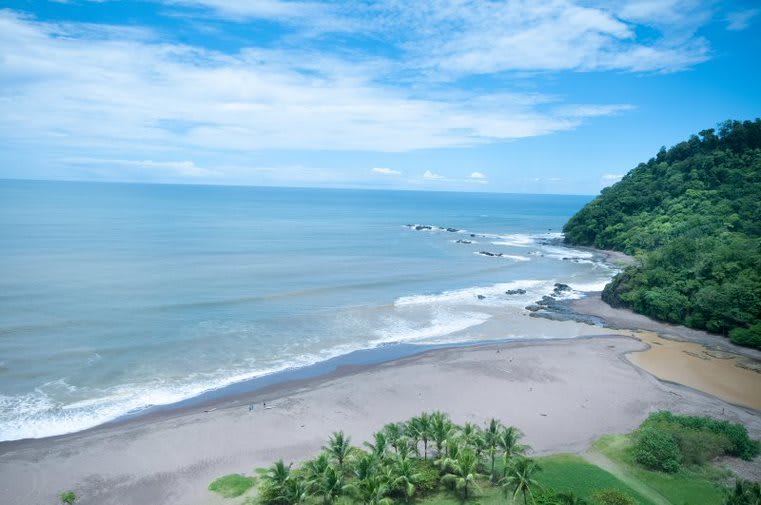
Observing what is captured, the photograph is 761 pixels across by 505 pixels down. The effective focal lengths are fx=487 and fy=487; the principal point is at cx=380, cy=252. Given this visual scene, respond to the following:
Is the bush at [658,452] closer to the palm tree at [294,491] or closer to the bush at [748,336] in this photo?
the palm tree at [294,491]

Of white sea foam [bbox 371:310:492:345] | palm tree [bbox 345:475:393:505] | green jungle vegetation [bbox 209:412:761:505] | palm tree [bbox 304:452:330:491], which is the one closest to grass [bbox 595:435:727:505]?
green jungle vegetation [bbox 209:412:761:505]

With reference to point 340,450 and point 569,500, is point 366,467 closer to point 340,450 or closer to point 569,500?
point 340,450

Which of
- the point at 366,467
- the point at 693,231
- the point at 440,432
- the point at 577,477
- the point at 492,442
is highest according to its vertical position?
the point at 693,231

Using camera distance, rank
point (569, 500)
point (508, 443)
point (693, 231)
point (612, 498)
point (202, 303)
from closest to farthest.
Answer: point (569, 500) → point (612, 498) → point (508, 443) → point (202, 303) → point (693, 231)

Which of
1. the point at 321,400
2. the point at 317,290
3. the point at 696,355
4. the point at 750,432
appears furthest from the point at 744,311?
the point at 317,290

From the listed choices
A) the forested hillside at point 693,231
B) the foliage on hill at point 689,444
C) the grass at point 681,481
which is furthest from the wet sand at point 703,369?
the grass at point 681,481

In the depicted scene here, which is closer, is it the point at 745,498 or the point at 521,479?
the point at 745,498

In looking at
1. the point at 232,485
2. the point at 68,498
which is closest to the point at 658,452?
the point at 232,485

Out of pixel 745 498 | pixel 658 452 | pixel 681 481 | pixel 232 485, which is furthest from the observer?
pixel 658 452
